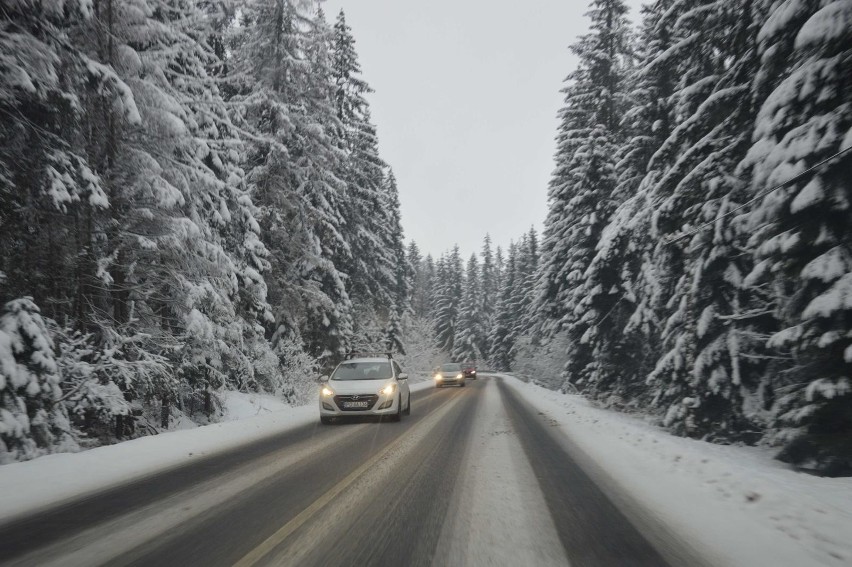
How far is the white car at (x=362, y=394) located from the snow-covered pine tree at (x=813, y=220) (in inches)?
312

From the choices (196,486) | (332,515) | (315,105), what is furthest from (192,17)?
(332,515)

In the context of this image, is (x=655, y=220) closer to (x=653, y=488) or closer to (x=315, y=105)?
(x=653, y=488)

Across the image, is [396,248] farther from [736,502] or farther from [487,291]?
[487,291]

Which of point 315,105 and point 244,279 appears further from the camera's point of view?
point 315,105

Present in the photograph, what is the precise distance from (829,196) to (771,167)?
35.5 inches

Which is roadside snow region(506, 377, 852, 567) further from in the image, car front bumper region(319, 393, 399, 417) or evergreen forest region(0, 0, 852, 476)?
car front bumper region(319, 393, 399, 417)

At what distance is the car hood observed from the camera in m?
12.1

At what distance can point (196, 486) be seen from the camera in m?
6.18

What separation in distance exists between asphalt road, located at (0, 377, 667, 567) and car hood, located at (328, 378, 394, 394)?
3.83 metres

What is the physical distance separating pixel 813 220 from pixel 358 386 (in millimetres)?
9414

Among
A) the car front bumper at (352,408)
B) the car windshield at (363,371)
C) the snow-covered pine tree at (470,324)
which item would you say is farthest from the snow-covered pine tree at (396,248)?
the snow-covered pine tree at (470,324)

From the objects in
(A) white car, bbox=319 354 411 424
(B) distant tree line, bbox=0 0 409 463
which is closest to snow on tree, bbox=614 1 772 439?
(A) white car, bbox=319 354 411 424

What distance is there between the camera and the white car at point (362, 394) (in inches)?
474

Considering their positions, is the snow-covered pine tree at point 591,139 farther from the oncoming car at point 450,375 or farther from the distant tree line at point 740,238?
the oncoming car at point 450,375
